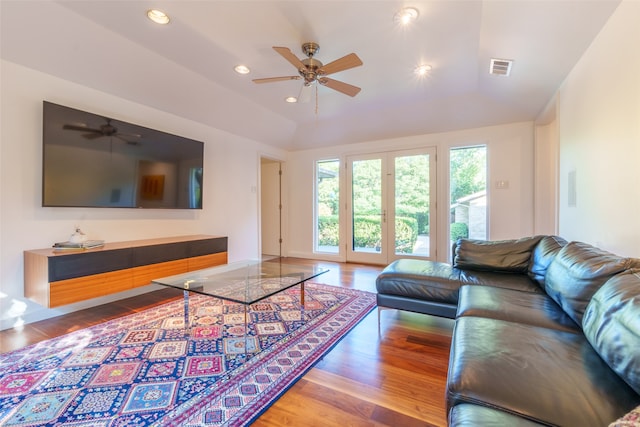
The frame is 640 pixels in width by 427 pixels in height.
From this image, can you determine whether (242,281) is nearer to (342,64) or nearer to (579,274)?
(342,64)

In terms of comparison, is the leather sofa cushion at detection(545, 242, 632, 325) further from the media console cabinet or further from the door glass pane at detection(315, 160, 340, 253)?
the door glass pane at detection(315, 160, 340, 253)

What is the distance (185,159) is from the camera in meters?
3.69

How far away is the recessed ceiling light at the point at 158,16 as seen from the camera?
217 cm

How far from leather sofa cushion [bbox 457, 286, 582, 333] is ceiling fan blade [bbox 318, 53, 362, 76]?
1.99 meters

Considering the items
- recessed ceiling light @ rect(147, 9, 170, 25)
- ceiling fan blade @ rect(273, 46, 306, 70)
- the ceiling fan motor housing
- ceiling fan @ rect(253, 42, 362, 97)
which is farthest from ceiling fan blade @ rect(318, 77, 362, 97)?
recessed ceiling light @ rect(147, 9, 170, 25)

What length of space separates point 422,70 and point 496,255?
2.15 m

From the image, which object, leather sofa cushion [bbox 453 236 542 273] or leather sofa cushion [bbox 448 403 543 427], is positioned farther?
leather sofa cushion [bbox 453 236 542 273]

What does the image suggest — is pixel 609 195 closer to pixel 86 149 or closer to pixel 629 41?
pixel 629 41

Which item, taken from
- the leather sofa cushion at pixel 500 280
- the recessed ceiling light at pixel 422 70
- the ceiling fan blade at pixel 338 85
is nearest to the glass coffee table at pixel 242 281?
the leather sofa cushion at pixel 500 280

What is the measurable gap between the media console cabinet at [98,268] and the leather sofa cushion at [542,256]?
351 cm

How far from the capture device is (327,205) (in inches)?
221

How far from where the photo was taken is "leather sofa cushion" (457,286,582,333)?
4.75 feet

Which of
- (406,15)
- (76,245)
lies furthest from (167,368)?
(406,15)

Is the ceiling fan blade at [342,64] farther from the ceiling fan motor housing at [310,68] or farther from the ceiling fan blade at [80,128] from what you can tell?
the ceiling fan blade at [80,128]
